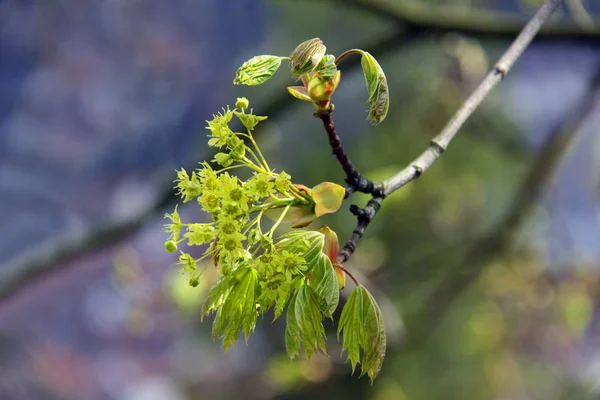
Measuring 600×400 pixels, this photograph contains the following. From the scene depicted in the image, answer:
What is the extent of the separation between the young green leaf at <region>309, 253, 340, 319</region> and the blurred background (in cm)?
88

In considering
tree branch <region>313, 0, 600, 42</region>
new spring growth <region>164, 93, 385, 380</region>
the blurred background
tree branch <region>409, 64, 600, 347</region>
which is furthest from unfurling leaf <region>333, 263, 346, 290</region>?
tree branch <region>409, 64, 600, 347</region>

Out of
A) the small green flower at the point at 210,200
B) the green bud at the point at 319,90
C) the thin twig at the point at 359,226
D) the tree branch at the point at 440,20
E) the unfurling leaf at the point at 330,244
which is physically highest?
the green bud at the point at 319,90

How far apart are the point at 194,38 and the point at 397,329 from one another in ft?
8.69

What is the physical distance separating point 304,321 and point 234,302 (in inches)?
2.4

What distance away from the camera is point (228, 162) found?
56cm

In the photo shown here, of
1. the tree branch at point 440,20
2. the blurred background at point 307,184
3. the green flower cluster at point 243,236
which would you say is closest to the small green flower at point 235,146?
the green flower cluster at point 243,236

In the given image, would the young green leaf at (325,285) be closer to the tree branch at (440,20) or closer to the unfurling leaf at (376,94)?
the unfurling leaf at (376,94)

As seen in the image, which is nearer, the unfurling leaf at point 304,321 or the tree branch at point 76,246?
the unfurling leaf at point 304,321

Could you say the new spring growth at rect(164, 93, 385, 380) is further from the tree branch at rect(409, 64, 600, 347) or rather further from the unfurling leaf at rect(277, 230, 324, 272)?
the tree branch at rect(409, 64, 600, 347)

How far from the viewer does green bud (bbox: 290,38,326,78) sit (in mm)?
536

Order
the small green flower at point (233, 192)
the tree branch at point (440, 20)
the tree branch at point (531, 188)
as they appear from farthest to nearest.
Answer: the tree branch at point (531, 188)
the tree branch at point (440, 20)
the small green flower at point (233, 192)

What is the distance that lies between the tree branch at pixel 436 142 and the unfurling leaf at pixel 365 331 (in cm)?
5

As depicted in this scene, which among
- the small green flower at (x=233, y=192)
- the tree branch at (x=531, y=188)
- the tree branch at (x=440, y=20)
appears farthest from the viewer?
the tree branch at (x=531, y=188)

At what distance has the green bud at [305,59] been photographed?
54cm
